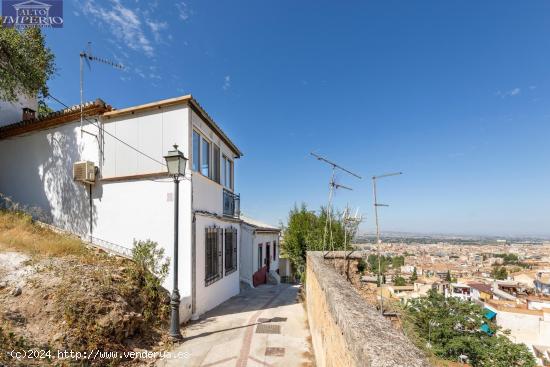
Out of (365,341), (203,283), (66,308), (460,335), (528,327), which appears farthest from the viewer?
(528,327)

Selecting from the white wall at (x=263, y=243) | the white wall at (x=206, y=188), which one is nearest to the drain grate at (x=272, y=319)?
the white wall at (x=206, y=188)

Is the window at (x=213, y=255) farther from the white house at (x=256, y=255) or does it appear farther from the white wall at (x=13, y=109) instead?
the white wall at (x=13, y=109)

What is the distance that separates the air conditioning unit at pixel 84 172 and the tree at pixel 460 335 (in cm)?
1561

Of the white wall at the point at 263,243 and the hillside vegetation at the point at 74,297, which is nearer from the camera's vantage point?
the hillside vegetation at the point at 74,297

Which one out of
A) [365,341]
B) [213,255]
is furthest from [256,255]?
[365,341]

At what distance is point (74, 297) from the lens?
18.3 ft

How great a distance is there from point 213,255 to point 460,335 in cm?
1584

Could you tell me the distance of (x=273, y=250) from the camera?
834 inches

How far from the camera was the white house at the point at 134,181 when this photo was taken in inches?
337

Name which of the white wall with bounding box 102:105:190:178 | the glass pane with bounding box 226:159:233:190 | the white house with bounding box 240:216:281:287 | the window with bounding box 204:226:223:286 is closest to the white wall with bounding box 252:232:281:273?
the white house with bounding box 240:216:281:287

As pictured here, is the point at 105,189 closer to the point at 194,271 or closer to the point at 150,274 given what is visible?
the point at 150,274

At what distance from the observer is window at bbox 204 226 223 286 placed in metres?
9.34

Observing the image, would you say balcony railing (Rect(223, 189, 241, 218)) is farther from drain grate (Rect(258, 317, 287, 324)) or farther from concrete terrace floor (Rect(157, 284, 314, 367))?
drain grate (Rect(258, 317, 287, 324))

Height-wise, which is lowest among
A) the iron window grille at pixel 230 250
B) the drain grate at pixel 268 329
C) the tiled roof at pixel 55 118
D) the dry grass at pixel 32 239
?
the drain grate at pixel 268 329
